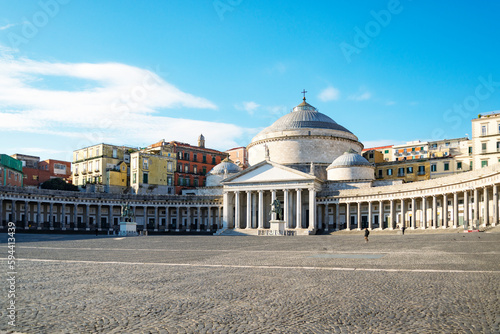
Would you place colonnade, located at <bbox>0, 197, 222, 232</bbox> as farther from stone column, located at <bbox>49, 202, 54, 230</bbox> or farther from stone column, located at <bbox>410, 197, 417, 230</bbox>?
stone column, located at <bbox>410, 197, 417, 230</bbox>

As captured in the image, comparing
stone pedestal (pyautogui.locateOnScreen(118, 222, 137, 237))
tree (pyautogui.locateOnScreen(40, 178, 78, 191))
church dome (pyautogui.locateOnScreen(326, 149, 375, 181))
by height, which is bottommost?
stone pedestal (pyautogui.locateOnScreen(118, 222, 137, 237))

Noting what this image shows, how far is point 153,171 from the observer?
84.9 m

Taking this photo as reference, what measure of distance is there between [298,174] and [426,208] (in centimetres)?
1837

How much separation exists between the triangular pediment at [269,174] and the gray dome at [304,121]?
12848 mm

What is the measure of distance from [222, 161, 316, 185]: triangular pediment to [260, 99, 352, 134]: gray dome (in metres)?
12.8

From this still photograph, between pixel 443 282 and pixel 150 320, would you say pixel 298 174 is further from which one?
pixel 150 320

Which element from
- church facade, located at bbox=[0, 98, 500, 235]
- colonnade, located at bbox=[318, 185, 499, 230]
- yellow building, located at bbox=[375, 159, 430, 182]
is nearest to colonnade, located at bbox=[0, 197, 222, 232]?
church facade, located at bbox=[0, 98, 500, 235]

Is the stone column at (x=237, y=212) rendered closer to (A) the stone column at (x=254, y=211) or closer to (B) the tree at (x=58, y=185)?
(A) the stone column at (x=254, y=211)

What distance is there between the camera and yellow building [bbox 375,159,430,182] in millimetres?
79500

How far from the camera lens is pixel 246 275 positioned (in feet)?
46.4

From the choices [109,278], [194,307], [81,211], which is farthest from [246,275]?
[81,211]

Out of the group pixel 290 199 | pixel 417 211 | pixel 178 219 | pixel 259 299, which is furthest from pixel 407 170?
pixel 259 299

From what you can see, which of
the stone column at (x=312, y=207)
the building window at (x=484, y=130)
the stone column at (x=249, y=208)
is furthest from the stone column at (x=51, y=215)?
the building window at (x=484, y=130)

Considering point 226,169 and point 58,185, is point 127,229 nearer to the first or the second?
point 226,169
